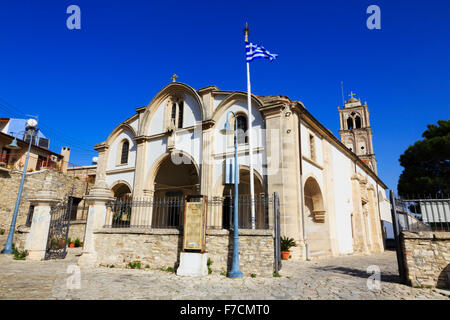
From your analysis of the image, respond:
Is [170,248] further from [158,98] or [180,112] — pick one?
[158,98]

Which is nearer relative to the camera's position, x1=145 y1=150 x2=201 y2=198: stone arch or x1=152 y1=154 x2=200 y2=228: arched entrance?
x1=145 y1=150 x2=201 y2=198: stone arch

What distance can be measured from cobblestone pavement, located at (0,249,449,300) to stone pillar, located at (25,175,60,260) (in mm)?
2683

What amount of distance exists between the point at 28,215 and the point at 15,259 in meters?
8.75

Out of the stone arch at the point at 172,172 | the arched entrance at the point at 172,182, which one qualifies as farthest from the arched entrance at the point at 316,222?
the arched entrance at the point at 172,182

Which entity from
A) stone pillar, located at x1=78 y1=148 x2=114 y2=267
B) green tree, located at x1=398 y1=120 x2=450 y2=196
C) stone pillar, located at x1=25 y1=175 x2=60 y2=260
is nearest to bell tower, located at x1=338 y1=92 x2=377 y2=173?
green tree, located at x1=398 y1=120 x2=450 y2=196

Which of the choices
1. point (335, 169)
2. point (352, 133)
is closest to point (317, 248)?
point (335, 169)

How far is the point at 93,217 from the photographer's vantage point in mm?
9969

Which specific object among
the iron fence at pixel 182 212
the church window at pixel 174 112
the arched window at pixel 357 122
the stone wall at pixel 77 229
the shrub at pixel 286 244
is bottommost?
the shrub at pixel 286 244

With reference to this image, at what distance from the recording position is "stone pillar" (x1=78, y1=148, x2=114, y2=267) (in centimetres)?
960

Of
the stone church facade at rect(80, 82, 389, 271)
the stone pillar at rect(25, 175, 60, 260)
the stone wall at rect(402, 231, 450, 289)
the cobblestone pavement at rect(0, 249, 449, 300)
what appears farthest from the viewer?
the stone pillar at rect(25, 175, 60, 260)

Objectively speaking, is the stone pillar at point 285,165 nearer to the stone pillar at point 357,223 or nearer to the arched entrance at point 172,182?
the arched entrance at point 172,182

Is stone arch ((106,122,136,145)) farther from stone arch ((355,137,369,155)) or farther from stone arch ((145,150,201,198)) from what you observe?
stone arch ((355,137,369,155))

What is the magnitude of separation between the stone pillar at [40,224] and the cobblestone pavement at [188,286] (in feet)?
8.80

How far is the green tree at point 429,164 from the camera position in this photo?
24.0 m
